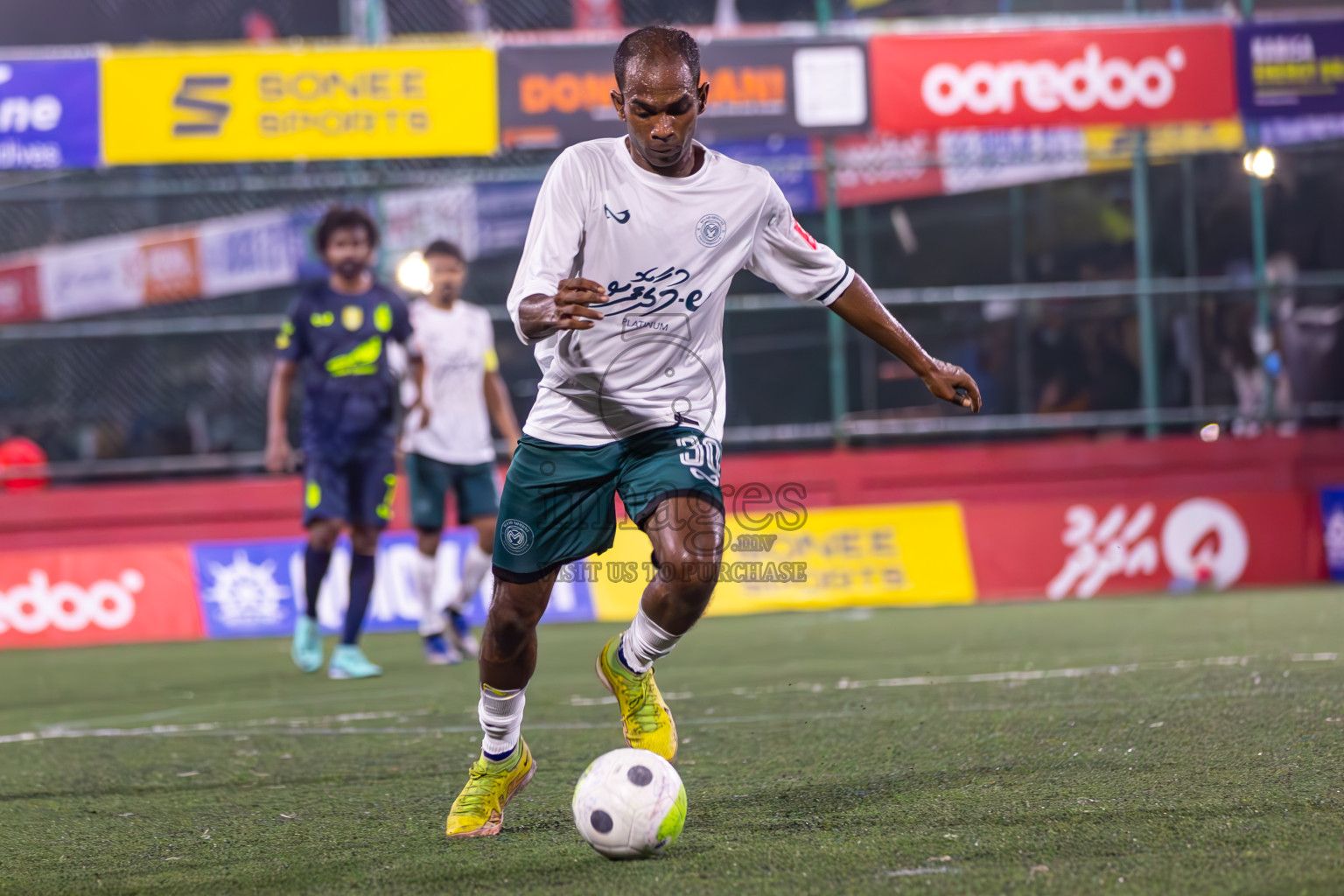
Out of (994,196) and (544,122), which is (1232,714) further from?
(994,196)

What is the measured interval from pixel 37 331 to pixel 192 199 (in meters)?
2.76

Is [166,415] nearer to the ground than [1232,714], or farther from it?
farther from it

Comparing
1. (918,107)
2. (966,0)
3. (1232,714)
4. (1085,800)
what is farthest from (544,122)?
(1085,800)

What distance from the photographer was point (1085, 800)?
3955mm

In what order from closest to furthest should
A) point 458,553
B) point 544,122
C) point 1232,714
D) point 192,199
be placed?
point 1232,714, point 458,553, point 544,122, point 192,199

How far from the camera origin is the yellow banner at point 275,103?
41.3ft

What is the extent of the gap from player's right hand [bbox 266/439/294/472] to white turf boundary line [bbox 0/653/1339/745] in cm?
196

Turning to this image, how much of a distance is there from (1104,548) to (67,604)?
8.29 m

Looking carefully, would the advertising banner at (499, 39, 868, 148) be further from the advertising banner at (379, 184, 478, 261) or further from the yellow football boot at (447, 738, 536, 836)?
the yellow football boot at (447, 738, 536, 836)

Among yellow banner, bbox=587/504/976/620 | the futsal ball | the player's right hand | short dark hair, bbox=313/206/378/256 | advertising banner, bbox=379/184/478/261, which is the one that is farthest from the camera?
advertising banner, bbox=379/184/478/261

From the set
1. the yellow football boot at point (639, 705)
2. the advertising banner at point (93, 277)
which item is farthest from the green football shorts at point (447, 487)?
the advertising banner at point (93, 277)

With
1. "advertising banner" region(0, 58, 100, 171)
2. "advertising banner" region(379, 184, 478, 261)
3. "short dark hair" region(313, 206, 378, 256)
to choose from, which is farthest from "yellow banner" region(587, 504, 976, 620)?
"advertising banner" region(0, 58, 100, 171)

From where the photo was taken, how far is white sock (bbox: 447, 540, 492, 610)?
8883 millimetres

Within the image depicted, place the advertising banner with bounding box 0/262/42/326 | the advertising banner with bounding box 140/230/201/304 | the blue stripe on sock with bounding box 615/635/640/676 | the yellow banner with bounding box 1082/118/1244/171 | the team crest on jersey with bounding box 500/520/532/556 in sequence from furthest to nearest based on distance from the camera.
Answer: the advertising banner with bounding box 0/262/42/326, the advertising banner with bounding box 140/230/201/304, the yellow banner with bounding box 1082/118/1244/171, the blue stripe on sock with bounding box 615/635/640/676, the team crest on jersey with bounding box 500/520/532/556
